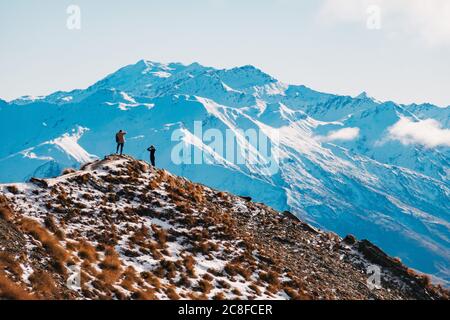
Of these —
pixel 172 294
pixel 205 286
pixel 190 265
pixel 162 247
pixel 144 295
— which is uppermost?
pixel 162 247

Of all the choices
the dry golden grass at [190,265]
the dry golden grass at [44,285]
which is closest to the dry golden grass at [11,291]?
the dry golden grass at [44,285]

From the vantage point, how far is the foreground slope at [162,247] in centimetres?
3434

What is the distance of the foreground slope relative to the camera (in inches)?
1352

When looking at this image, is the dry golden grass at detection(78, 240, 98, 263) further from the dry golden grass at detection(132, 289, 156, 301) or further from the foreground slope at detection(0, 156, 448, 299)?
the dry golden grass at detection(132, 289, 156, 301)

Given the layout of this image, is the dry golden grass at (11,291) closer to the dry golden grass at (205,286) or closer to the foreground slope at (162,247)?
the foreground slope at (162,247)

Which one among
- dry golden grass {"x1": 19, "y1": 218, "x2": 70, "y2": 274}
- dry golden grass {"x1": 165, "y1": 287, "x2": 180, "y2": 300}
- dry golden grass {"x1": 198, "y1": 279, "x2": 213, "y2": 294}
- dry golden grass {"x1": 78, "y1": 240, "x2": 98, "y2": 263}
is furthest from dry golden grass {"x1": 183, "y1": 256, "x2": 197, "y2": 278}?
dry golden grass {"x1": 19, "y1": 218, "x2": 70, "y2": 274}

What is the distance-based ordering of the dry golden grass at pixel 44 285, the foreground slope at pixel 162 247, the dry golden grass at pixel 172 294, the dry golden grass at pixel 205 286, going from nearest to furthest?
the dry golden grass at pixel 44 285 → the foreground slope at pixel 162 247 → the dry golden grass at pixel 172 294 → the dry golden grass at pixel 205 286

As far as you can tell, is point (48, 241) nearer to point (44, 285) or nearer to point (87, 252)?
point (87, 252)

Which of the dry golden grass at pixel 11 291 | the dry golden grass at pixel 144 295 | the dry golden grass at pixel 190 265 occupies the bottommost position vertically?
the dry golden grass at pixel 11 291

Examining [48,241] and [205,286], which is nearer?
[48,241]

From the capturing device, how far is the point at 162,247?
41.7 meters

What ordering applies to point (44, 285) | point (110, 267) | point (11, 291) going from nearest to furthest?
point (11, 291), point (44, 285), point (110, 267)

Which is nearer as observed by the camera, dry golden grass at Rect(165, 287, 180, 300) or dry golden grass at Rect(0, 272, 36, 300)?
dry golden grass at Rect(0, 272, 36, 300)

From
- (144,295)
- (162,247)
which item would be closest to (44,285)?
(144,295)
